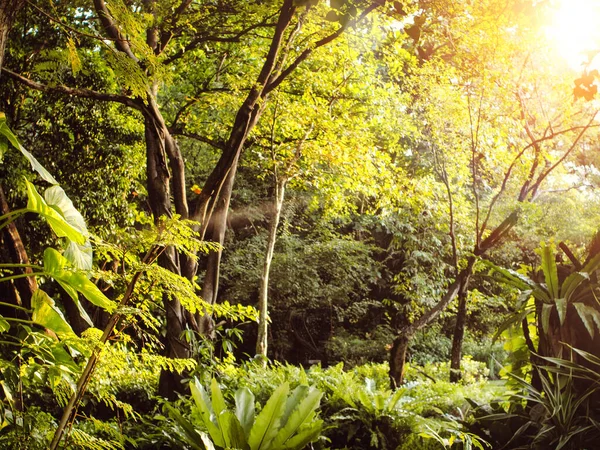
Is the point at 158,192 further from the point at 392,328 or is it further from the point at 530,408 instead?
the point at 392,328

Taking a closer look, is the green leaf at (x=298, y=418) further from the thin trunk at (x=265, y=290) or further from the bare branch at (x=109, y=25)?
the thin trunk at (x=265, y=290)

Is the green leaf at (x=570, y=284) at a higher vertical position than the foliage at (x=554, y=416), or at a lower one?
higher

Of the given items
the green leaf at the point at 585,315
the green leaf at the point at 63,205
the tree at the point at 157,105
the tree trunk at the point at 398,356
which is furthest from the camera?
the tree trunk at the point at 398,356

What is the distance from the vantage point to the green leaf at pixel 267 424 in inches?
109

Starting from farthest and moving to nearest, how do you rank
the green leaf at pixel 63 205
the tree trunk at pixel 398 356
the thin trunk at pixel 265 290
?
the thin trunk at pixel 265 290 → the tree trunk at pixel 398 356 → the green leaf at pixel 63 205

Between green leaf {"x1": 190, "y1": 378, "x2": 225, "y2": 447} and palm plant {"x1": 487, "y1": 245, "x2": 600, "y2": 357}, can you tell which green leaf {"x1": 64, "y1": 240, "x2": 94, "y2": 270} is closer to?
green leaf {"x1": 190, "y1": 378, "x2": 225, "y2": 447}

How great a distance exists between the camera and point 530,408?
328 cm

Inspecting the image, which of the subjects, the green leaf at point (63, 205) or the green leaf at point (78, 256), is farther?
the green leaf at point (78, 256)

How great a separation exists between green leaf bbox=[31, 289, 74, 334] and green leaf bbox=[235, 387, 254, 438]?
154cm

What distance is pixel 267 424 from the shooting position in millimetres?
2779

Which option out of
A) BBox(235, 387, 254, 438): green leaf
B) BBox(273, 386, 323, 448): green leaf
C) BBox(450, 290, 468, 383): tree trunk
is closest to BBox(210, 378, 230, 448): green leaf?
BBox(235, 387, 254, 438): green leaf

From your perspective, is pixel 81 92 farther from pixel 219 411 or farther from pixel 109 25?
pixel 219 411

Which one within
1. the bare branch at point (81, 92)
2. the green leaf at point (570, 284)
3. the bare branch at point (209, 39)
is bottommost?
the green leaf at point (570, 284)

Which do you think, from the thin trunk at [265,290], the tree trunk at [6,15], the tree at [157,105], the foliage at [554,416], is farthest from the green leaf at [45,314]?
the thin trunk at [265,290]
